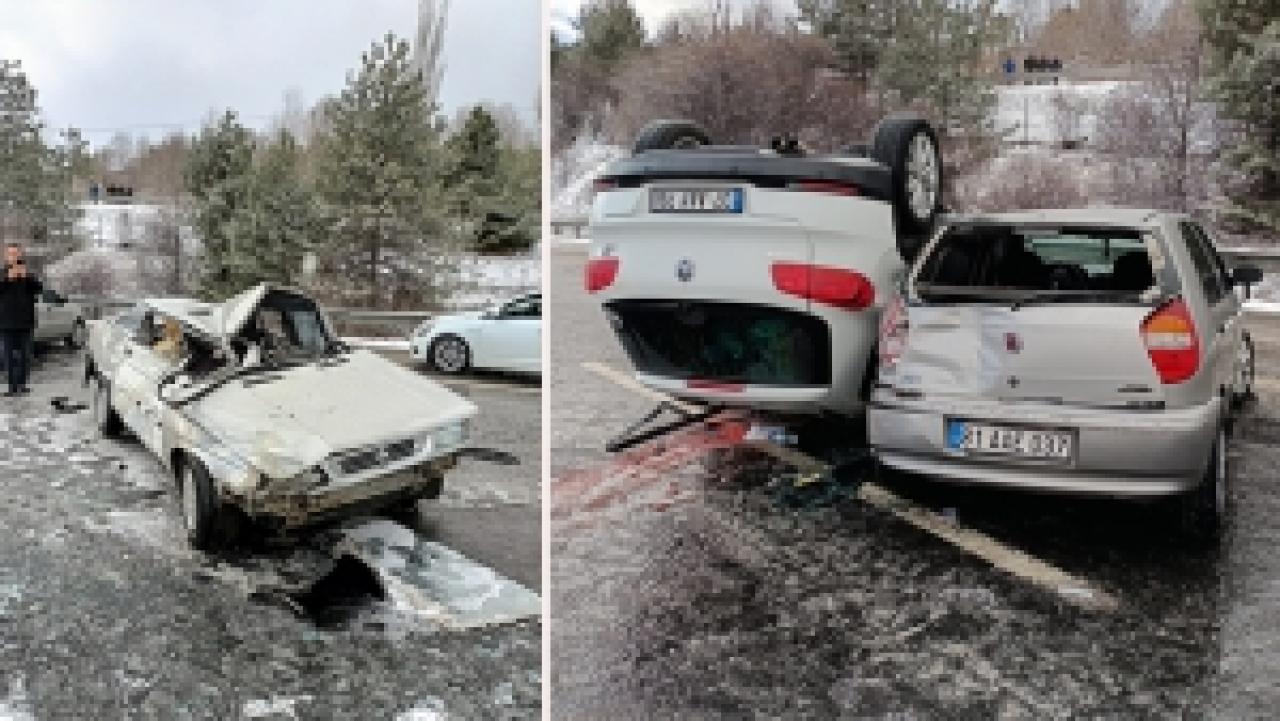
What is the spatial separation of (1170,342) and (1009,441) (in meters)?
0.30

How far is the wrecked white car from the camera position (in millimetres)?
2014

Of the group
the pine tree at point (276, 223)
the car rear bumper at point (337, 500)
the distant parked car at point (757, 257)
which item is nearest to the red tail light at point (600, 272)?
the distant parked car at point (757, 257)

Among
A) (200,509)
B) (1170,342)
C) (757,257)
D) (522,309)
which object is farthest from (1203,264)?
(200,509)

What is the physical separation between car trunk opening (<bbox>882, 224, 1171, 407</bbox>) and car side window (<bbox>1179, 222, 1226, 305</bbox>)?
0.12 metres

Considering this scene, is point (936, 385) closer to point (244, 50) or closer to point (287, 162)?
point (287, 162)

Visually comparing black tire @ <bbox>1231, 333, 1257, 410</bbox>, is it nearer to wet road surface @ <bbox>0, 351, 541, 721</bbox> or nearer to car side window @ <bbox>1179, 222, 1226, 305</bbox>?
car side window @ <bbox>1179, 222, 1226, 305</bbox>

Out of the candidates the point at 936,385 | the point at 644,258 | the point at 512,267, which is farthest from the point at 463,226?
the point at 936,385

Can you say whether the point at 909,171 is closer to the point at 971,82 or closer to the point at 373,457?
the point at 971,82

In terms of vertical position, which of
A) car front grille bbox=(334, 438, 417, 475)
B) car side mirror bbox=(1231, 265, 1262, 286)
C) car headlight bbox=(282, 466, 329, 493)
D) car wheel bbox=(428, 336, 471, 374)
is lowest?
car headlight bbox=(282, 466, 329, 493)

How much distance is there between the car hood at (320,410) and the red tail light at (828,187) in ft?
2.81

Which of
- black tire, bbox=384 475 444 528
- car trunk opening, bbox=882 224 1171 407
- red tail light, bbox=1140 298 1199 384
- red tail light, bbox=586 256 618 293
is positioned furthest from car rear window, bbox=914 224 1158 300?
black tire, bbox=384 475 444 528

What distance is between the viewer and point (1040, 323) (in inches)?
65.8

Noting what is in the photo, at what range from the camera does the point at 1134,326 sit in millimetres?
1625

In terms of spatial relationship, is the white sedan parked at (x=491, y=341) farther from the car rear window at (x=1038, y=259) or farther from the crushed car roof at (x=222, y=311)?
the car rear window at (x=1038, y=259)
